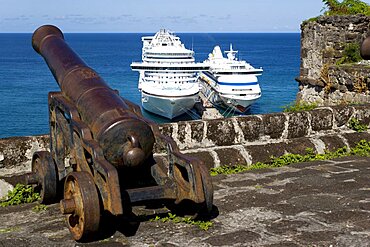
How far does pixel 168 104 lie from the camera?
47094 mm

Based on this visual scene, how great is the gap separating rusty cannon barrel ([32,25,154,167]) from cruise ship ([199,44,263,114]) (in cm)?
4495

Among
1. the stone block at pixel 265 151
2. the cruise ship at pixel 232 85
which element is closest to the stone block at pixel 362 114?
the stone block at pixel 265 151

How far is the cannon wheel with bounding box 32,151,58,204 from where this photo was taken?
4.80 m

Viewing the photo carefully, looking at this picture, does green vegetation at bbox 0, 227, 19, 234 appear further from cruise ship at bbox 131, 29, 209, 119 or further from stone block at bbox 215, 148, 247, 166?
cruise ship at bbox 131, 29, 209, 119

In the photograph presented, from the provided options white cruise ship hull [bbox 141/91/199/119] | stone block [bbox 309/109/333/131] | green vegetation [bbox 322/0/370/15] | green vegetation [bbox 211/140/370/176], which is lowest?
white cruise ship hull [bbox 141/91/199/119]

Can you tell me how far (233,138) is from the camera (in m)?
6.66

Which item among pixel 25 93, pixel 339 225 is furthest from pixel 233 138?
pixel 25 93

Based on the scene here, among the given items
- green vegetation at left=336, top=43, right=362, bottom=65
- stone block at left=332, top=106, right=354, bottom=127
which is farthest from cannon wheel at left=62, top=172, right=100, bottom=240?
green vegetation at left=336, top=43, right=362, bottom=65

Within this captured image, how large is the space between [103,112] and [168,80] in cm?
4498

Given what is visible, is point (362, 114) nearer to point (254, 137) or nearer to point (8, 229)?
point (254, 137)

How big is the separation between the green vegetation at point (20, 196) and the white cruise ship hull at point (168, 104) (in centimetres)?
4151

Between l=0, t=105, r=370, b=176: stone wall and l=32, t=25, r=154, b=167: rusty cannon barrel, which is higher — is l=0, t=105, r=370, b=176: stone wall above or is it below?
below

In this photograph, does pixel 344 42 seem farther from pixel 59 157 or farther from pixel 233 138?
pixel 59 157

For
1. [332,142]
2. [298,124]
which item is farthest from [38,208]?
[332,142]
